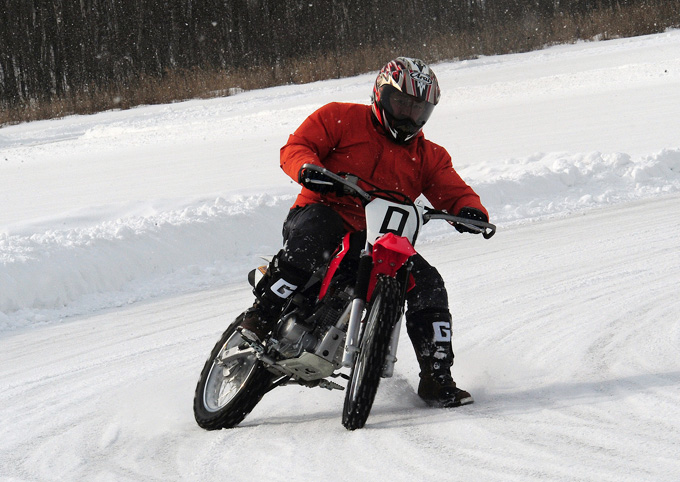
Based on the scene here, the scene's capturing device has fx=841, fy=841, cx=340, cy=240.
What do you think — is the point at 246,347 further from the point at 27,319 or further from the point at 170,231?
the point at 170,231

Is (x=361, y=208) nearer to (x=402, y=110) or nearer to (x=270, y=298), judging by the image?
(x=402, y=110)

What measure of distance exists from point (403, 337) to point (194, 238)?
3.78 metres

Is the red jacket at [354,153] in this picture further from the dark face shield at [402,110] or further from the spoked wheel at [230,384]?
the spoked wheel at [230,384]

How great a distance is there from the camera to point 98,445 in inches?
175

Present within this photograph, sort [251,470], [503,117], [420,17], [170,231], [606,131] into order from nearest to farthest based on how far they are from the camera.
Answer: [251,470], [170,231], [606,131], [503,117], [420,17]

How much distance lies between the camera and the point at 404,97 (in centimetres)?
454

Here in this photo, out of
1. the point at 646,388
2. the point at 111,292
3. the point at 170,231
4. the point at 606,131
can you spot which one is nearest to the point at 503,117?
the point at 606,131

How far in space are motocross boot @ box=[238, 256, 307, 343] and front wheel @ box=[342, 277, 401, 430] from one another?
2.05ft

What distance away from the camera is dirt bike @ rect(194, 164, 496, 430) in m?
4.05

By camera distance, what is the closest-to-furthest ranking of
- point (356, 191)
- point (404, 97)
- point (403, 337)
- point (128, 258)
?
point (356, 191) → point (404, 97) → point (403, 337) → point (128, 258)

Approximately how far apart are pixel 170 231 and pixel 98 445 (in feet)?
17.1

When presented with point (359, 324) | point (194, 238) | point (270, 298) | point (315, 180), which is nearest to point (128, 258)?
point (194, 238)

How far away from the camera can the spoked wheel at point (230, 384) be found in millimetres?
4629

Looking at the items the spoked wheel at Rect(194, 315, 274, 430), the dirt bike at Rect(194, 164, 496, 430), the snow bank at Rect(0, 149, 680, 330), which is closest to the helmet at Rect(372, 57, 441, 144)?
the dirt bike at Rect(194, 164, 496, 430)
